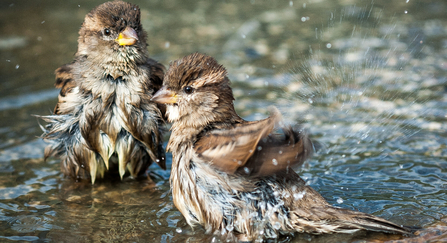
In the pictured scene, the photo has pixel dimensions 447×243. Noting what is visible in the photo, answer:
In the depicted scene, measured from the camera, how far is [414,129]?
217 inches

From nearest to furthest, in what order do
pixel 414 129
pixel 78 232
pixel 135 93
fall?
pixel 78 232, pixel 135 93, pixel 414 129

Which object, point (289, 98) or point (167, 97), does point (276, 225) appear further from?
point (289, 98)

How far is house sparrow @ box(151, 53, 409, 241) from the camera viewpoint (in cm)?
359

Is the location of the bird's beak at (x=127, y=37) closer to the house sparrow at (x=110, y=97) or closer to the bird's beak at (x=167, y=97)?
the house sparrow at (x=110, y=97)

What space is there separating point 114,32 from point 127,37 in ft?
0.48

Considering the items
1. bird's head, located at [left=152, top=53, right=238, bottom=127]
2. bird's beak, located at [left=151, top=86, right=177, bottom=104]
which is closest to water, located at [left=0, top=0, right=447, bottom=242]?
bird's head, located at [left=152, top=53, right=238, bottom=127]

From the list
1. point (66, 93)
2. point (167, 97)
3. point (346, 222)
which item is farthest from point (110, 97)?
point (346, 222)

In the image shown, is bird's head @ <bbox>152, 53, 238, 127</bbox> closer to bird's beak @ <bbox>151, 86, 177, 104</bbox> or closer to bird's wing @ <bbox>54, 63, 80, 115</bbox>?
bird's beak @ <bbox>151, 86, 177, 104</bbox>

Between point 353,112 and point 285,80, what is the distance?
121 centimetres

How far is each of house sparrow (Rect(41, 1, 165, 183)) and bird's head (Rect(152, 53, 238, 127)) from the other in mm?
706

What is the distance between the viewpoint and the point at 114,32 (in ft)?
14.9

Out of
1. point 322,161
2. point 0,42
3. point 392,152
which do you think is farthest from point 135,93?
point 0,42

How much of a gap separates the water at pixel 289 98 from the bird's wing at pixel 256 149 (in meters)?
0.21

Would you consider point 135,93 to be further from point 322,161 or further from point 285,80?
point 285,80
